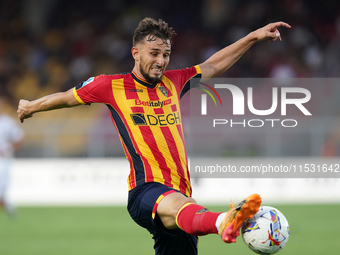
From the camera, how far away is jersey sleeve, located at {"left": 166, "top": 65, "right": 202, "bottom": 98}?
4.70m

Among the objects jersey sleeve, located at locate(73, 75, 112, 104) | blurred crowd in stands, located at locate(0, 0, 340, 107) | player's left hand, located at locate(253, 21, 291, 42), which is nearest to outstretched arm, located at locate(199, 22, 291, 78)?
player's left hand, located at locate(253, 21, 291, 42)

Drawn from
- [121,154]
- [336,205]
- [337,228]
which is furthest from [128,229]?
[336,205]

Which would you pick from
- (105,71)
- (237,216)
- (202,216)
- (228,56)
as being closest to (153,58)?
(228,56)

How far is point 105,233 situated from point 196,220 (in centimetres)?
553

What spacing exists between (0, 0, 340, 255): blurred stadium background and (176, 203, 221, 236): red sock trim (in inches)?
151

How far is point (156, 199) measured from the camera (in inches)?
156

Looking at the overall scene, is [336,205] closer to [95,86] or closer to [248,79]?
[248,79]

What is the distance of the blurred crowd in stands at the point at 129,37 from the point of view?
45.3 ft

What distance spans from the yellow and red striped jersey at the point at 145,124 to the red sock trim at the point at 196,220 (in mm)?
592

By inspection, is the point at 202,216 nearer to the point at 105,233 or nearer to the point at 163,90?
the point at 163,90

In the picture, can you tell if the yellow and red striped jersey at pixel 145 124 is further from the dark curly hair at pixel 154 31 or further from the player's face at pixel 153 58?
the dark curly hair at pixel 154 31

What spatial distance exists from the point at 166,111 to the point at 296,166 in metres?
7.66

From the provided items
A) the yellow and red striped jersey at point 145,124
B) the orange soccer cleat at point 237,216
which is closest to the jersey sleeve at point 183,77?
the yellow and red striped jersey at point 145,124

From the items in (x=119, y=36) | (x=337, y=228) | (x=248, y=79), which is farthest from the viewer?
(x=119, y=36)
